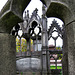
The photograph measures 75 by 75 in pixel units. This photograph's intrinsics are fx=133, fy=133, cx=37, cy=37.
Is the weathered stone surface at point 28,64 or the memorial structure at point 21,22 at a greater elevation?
the memorial structure at point 21,22

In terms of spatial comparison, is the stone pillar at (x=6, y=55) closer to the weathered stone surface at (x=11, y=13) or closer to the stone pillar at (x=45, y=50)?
the weathered stone surface at (x=11, y=13)

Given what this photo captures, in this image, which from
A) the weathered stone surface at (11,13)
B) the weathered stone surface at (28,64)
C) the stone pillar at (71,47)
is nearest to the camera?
the stone pillar at (71,47)

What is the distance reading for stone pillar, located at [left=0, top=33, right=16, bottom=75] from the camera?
1651 mm

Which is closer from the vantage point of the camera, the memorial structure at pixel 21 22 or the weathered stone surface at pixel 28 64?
the memorial structure at pixel 21 22

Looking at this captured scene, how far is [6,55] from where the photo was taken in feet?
5.47

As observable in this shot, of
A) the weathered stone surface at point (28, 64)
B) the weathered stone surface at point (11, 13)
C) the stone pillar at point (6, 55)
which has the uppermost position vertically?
the weathered stone surface at point (11, 13)

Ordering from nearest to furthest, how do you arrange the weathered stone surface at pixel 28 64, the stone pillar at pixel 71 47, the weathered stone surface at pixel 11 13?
1. the stone pillar at pixel 71 47
2. the weathered stone surface at pixel 11 13
3. the weathered stone surface at pixel 28 64

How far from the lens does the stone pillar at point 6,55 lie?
5.42 feet

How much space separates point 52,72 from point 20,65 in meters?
2.32

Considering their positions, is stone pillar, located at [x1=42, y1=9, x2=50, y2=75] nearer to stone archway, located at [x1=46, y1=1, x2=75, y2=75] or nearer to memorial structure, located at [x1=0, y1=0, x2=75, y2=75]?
memorial structure, located at [x1=0, y1=0, x2=75, y2=75]

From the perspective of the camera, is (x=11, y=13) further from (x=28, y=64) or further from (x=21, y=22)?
(x=28, y=64)

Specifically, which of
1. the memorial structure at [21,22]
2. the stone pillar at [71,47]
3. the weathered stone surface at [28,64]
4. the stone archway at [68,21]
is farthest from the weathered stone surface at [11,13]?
the weathered stone surface at [28,64]

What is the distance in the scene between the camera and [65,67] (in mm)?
1648

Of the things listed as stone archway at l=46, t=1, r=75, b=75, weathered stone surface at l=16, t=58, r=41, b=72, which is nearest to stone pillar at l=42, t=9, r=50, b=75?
weathered stone surface at l=16, t=58, r=41, b=72
